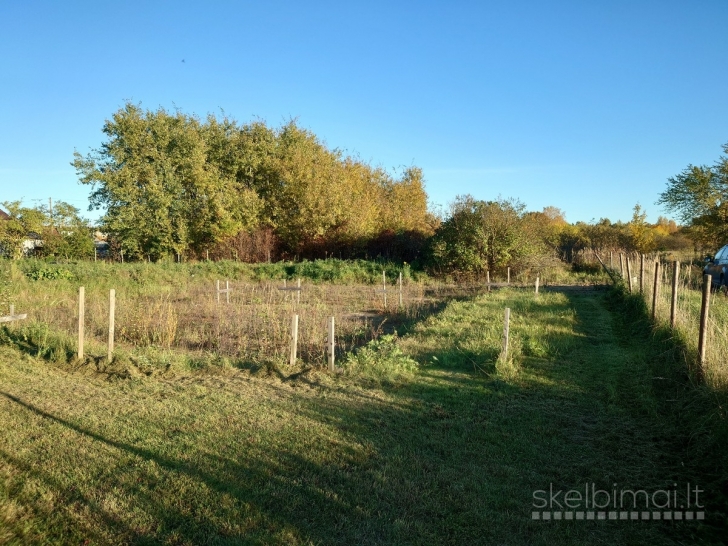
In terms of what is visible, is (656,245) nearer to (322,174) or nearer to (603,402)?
(322,174)

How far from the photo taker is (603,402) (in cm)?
642

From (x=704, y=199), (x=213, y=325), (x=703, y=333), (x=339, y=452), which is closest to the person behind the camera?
(x=339, y=452)

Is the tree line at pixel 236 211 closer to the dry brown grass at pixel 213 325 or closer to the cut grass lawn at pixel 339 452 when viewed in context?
the dry brown grass at pixel 213 325

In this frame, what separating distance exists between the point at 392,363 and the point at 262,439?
321 centimetres

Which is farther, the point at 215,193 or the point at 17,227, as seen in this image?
the point at 215,193

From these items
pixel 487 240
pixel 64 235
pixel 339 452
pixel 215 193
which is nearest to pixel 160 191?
pixel 215 193

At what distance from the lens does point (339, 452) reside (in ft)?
16.1

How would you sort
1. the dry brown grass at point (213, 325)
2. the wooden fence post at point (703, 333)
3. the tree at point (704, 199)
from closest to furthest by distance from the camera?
the wooden fence post at point (703, 333) → the dry brown grass at point (213, 325) → the tree at point (704, 199)

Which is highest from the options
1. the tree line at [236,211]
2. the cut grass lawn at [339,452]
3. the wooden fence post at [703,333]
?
the tree line at [236,211]

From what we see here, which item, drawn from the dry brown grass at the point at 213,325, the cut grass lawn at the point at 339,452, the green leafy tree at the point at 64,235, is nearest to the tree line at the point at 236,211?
A: the green leafy tree at the point at 64,235

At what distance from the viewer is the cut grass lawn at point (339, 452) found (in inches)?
143

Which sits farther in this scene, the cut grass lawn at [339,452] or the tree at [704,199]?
the tree at [704,199]

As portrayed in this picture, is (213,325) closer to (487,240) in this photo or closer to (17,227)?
(487,240)

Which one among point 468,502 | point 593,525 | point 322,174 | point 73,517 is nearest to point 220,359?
point 73,517
